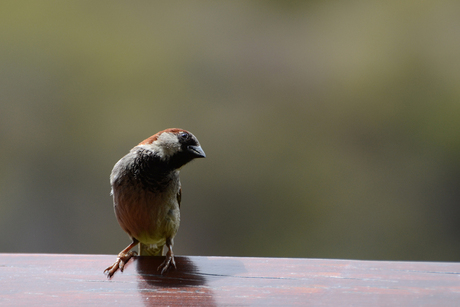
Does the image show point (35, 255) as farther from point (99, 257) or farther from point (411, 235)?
point (411, 235)

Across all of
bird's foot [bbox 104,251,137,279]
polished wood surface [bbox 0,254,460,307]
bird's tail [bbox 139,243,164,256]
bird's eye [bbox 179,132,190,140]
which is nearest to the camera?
polished wood surface [bbox 0,254,460,307]

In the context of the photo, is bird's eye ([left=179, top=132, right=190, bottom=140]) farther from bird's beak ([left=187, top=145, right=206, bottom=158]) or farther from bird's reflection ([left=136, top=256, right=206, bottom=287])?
bird's reflection ([left=136, top=256, right=206, bottom=287])

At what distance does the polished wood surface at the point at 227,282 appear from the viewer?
2.20ft

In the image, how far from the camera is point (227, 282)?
0.74 m

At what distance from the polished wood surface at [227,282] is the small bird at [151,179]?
225 millimetres

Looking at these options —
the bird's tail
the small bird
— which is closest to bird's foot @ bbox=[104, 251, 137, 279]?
the small bird

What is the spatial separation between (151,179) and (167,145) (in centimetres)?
10

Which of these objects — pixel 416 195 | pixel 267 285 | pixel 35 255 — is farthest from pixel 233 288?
pixel 416 195

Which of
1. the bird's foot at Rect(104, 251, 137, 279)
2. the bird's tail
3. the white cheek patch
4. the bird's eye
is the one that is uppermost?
the bird's eye

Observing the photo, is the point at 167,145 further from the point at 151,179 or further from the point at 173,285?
the point at 173,285

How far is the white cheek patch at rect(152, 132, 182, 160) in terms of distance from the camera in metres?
1.04

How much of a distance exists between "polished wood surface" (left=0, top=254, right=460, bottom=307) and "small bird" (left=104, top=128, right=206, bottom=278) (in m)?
0.22

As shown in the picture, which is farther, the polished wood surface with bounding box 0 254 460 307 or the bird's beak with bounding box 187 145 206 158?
the bird's beak with bounding box 187 145 206 158

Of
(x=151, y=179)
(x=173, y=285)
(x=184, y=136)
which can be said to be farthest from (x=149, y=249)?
(x=173, y=285)
